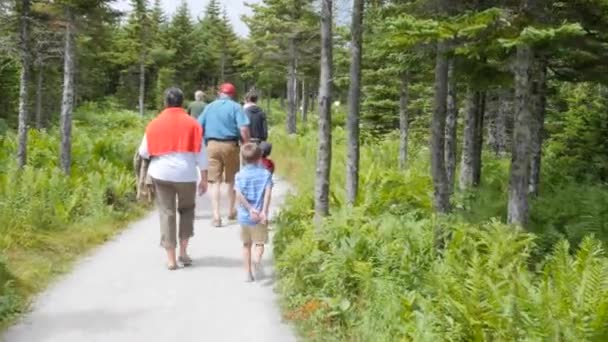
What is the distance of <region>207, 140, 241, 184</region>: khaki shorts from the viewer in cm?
966

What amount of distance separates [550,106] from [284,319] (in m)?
21.1

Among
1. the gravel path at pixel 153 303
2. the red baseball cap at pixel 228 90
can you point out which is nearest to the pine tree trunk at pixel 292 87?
the red baseball cap at pixel 228 90

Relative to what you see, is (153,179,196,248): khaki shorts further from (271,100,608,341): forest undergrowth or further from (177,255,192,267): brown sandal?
(271,100,608,341): forest undergrowth

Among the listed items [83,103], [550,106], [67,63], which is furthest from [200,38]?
[67,63]

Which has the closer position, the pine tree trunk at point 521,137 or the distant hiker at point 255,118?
the pine tree trunk at point 521,137

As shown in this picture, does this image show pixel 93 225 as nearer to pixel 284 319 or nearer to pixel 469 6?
pixel 284 319

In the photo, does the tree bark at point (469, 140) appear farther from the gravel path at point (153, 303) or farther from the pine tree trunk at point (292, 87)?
the pine tree trunk at point (292, 87)

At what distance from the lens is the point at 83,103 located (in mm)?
53094

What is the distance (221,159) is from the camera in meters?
9.70

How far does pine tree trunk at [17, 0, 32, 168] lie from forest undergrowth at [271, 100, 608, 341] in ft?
24.1

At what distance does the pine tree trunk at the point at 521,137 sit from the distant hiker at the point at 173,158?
11.8 ft

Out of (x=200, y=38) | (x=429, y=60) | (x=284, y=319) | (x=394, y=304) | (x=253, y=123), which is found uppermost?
(x=200, y=38)

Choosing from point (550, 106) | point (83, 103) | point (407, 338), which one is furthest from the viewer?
point (83, 103)

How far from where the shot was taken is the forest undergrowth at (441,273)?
4.36 m
